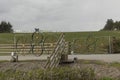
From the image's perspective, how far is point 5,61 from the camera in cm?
2669

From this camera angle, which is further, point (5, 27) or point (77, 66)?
point (5, 27)

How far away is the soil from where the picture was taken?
20.8 metres

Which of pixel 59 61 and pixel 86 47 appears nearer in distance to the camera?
pixel 59 61

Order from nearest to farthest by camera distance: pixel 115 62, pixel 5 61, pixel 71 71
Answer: pixel 71 71, pixel 115 62, pixel 5 61

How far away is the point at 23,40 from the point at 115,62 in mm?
14220

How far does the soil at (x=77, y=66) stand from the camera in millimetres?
20750

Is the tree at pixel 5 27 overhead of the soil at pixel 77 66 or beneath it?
overhead

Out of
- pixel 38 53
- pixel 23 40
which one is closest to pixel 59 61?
pixel 38 53

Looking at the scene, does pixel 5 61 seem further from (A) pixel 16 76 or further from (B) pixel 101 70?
(A) pixel 16 76

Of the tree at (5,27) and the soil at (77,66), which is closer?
the soil at (77,66)

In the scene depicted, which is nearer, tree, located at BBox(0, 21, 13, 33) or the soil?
the soil

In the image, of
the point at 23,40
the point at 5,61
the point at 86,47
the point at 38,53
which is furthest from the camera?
the point at 23,40

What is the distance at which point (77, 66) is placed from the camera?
75.1ft

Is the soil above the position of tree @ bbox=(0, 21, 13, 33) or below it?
below
